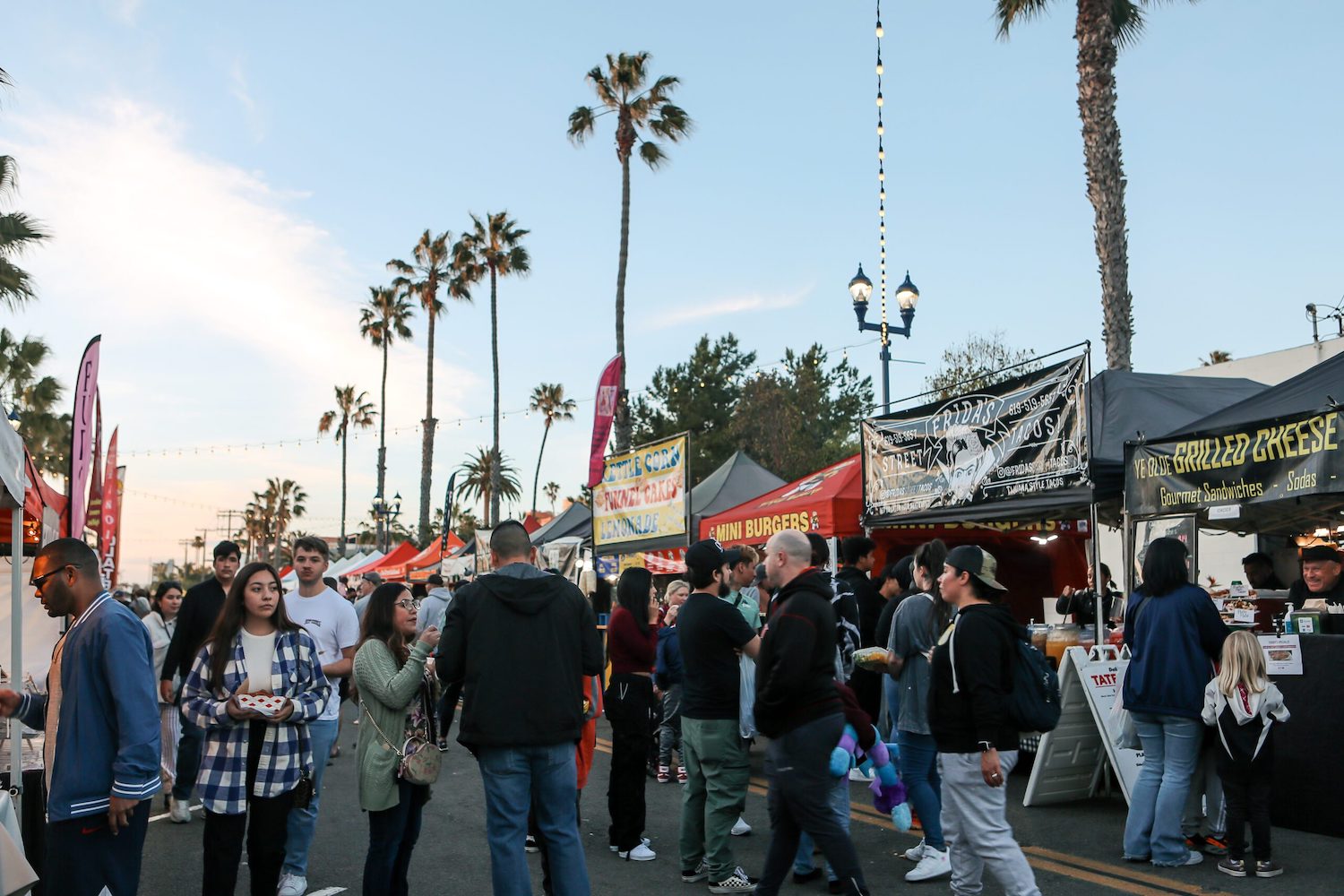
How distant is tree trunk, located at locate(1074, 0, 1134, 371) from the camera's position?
13.7 meters

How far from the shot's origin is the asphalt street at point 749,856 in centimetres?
580

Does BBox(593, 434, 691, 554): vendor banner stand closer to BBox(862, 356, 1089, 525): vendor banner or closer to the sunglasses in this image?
BBox(862, 356, 1089, 525): vendor banner

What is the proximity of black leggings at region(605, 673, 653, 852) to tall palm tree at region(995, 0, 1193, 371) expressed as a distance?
913 centimetres

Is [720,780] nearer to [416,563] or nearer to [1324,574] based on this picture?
[1324,574]

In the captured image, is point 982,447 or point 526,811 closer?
point 526,811

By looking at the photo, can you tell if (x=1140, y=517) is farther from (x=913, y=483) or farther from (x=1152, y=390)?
(x=913, y=483)

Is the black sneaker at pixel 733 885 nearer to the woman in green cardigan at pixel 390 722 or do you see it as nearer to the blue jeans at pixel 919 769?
the blue jeans at pixel 919 769

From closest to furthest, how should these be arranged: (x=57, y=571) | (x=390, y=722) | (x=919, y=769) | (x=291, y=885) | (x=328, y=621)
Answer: (x=57, y=571)
(x=390, y=722)
(x=291, y=885)
(x=919, y=769)
(x=328, y=621)

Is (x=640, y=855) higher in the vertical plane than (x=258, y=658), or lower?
lower

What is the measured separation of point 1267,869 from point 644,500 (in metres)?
10.7

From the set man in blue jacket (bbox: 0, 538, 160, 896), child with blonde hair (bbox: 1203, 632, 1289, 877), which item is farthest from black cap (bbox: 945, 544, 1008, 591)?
man in blue jacket (bbox: 0, 538, 160, 896)

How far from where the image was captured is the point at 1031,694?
4.74 metres

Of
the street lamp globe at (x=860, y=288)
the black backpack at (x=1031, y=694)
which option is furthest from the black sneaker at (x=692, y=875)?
the street lamp globe at (x=860, y=288)

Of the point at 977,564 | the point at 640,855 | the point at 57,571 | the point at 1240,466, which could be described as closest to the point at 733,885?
the point at 640,855
